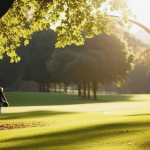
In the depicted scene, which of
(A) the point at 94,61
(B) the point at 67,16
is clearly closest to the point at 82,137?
(B) the point at 67,16

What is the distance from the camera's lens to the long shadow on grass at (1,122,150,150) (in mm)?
12422

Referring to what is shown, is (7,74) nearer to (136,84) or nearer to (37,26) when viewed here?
(136,84)

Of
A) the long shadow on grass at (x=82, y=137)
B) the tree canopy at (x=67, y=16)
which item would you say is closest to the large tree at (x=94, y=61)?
the tree canopy at (x=67, y=16)

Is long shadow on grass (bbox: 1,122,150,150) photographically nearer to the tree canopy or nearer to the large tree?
the tree canopy

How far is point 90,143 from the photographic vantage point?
12.4 meters

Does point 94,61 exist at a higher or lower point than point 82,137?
higher

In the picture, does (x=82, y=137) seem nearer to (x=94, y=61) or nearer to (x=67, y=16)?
(x=67, y=16)

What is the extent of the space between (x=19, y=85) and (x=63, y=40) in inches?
3556

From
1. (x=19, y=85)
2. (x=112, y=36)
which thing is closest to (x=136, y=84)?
(x=19, y=85)

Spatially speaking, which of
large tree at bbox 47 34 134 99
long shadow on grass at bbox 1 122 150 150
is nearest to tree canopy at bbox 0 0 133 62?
long shadow on grass at bbox 1 122 150 150

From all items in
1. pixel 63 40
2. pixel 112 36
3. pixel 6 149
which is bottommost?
pixel 6 149

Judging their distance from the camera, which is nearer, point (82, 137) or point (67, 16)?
point (82, 137)

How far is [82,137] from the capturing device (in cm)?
1384

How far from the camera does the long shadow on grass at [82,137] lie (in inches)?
489
